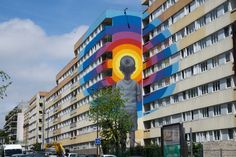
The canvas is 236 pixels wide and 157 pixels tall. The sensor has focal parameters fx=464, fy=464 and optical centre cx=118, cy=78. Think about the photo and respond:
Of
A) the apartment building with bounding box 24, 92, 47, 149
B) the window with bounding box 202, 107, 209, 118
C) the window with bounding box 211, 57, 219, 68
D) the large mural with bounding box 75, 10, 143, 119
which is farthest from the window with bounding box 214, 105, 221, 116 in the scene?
the apartment building with bounding box 24, 92, 47, 149

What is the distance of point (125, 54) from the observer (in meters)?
82.4

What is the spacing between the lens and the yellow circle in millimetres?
81188

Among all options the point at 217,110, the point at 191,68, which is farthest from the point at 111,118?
the point at 217,110

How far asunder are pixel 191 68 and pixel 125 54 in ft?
83.1

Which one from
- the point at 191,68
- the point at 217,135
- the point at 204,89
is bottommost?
the point at 217,135

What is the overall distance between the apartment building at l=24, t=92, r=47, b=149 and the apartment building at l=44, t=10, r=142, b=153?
107ft

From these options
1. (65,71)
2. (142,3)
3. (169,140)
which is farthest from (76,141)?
(169,140)

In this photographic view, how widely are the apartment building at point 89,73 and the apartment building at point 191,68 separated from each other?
7.03m

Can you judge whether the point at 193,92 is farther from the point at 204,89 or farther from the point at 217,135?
the point at 217,135

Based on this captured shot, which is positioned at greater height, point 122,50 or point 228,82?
point 122,50

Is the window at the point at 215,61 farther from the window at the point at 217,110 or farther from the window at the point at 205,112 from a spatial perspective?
the window at the point at 205,112

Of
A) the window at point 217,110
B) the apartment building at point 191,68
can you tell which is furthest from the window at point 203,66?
the window at point 217,110

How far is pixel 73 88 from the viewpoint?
358 feet

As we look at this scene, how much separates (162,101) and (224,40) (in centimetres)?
1801
